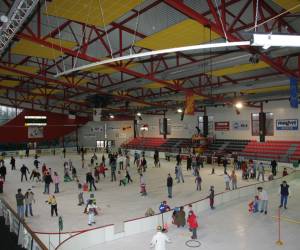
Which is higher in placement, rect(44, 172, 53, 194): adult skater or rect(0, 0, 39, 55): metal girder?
rect(0, 0, 39, 55): metal girder

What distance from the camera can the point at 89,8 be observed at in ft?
34.8

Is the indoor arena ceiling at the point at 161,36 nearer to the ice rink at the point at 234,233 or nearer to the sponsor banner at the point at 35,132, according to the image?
the ice rink at the point at 234,233

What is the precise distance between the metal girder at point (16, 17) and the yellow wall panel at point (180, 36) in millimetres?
5001

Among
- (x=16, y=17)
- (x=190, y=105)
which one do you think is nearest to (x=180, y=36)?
(x=16, y=17)

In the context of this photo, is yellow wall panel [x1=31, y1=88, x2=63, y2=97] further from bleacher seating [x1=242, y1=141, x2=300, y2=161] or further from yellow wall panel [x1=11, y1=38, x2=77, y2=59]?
bleacher seating [x1=242, y1=141, x2=300, y2=161]

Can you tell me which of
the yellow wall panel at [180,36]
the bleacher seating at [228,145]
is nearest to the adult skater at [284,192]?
the yellow wall panel at [180,36]

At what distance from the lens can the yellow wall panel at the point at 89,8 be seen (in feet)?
33.6

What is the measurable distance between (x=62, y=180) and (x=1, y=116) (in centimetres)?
2316

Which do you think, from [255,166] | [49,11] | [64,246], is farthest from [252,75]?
[64,246]

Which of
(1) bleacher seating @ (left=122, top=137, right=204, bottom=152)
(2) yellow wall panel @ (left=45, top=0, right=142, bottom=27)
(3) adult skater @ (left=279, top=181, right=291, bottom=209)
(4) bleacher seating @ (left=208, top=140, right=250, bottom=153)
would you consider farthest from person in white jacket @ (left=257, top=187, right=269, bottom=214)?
(1) bleacher seating @ (left=122, top=137, right=204, bottom=152)

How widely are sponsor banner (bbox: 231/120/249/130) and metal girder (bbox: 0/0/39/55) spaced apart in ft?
88.6

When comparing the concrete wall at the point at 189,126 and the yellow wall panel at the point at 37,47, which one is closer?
the yellow wall panel at the point at 37,47

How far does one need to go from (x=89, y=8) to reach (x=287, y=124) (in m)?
25.0

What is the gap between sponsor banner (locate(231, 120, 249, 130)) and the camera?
3378 cm
